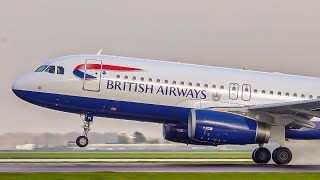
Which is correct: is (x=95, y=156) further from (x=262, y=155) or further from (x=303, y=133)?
(x=303, y=133)

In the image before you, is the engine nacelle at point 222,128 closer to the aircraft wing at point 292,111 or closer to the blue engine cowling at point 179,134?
the aircraft wing at point 292,111

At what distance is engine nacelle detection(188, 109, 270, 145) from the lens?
35031 mm

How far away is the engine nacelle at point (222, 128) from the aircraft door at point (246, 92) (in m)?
2.89

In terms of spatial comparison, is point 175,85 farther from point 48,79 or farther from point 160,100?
point 48,79

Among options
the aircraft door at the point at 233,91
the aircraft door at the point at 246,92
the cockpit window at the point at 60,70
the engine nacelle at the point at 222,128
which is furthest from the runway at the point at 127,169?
the cockpit window at the point at 60,70

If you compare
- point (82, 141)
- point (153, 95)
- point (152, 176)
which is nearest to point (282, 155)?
point (153, 95)

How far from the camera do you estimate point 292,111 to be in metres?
36.3

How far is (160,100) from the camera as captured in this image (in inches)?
1486

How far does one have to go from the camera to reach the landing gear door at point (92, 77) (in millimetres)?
37375

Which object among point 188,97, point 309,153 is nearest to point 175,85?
point 188,97

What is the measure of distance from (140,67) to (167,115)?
2.64 metres

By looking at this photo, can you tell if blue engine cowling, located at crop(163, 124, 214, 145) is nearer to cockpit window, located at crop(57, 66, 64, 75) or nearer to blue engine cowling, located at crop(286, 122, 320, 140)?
blue engine cowling, located at crop(286, 122, 320, 140)

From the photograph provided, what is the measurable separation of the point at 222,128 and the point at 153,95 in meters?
4.23

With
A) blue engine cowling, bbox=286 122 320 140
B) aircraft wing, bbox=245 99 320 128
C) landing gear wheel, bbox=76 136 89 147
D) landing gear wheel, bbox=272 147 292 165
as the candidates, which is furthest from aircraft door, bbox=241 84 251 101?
landing gear wheel, bbox=76 136 89 147
